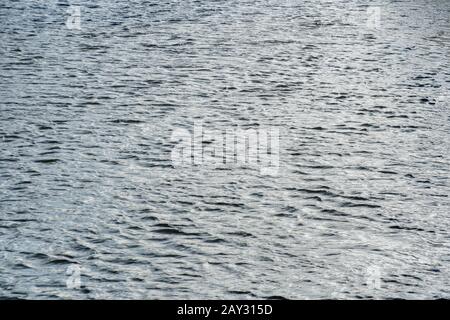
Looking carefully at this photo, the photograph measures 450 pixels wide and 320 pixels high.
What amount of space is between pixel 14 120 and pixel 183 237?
2.60 ft

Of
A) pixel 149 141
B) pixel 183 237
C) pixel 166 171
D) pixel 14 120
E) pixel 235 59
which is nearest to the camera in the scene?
pixel 183 237

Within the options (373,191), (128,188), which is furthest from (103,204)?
(373,191)

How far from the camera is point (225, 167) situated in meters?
1.86

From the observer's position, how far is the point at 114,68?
8.38 feet

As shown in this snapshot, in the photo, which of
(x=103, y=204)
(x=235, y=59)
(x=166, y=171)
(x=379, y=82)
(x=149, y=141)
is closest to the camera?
(x=103, y=204)

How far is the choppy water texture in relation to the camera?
141 centimetres

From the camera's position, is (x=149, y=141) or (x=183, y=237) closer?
(x=183, y=237)

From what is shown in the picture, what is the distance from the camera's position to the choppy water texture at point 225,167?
55.6 inches

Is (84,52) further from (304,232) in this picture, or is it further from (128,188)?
(304,232)

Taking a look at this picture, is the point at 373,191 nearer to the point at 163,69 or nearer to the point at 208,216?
the point at 208,216

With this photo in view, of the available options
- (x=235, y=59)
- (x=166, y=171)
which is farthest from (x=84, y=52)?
(x=166, y=171)

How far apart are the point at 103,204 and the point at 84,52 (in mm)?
1170

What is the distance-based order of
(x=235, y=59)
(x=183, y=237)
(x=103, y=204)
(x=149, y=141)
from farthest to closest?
(x=235, y=59) → (x=149, y=141) → (x=103, y=204) → (x=183, y=237)

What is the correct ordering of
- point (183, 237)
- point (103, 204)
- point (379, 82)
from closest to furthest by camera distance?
point (183, 237), point (103, 204), point (379, 82)
